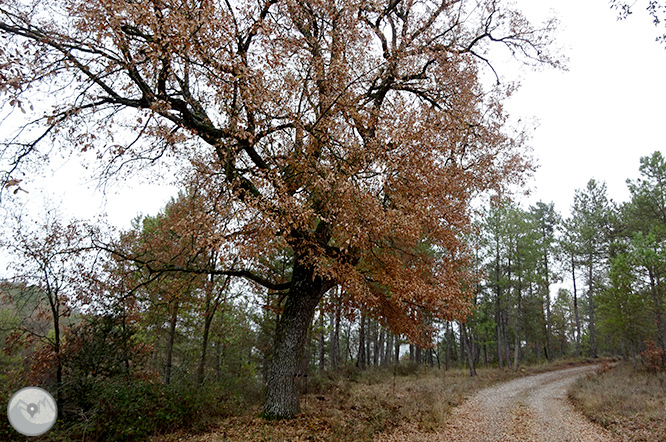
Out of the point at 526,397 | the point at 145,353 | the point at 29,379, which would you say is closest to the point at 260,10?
the point at 145,353

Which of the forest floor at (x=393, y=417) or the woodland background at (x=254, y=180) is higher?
the woodland background at (x=254, y=180)

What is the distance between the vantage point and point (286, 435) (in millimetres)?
7285

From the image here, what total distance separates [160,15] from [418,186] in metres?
6.13

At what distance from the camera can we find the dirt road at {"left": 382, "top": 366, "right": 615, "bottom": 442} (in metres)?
8.71

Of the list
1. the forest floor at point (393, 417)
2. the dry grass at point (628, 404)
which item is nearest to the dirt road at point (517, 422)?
the forest floor at point (393, 417)

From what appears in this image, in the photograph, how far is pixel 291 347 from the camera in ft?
28.6

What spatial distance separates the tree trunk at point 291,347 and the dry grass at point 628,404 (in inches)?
338

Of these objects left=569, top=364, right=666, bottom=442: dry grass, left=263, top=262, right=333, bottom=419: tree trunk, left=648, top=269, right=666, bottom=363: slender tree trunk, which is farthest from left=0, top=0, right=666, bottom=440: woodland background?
left=648, top=269, right=666, bottom=363: slender tree trunk

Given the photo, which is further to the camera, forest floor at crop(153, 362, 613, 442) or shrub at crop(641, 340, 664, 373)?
shrub at crop(641, 340, 664, 373)

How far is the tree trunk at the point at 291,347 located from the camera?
834cm
